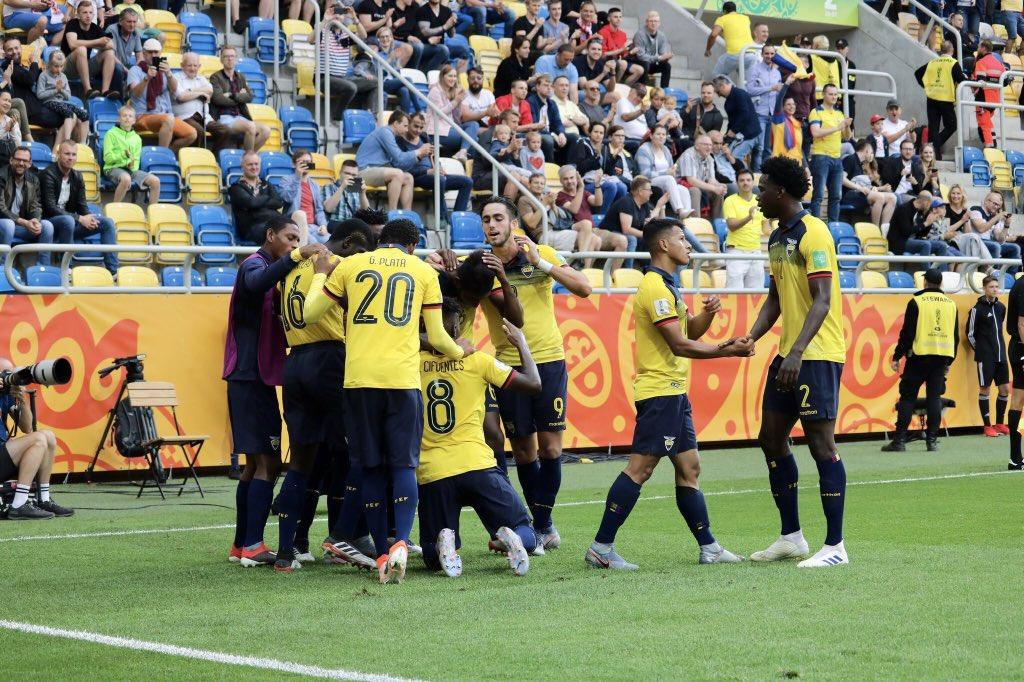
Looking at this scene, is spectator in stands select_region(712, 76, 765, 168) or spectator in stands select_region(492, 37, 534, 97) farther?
spectator in stands select_region(712, 76, 765, 168)

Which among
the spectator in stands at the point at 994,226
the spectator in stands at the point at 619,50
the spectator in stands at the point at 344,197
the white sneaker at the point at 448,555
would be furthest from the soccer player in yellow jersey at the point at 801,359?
the spectator in stands at the point at 619,50

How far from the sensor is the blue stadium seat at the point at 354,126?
1983 cm

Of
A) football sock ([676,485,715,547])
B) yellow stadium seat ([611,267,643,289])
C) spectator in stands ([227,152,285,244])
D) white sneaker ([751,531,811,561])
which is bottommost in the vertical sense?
white sneaker ([751,531,811,561])

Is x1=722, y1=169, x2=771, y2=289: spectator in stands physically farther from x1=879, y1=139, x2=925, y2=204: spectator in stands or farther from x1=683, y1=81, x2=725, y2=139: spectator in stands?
x1=879, y1=139, x2=925, y2=204: spectator in stands

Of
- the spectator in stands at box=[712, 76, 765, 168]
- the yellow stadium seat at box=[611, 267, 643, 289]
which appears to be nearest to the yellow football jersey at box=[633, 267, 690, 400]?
the yellow stadium seat at box=[611, 267, 643, 289]

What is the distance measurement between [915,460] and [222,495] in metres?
8.08

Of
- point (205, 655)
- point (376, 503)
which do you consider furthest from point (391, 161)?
point (205, 655)

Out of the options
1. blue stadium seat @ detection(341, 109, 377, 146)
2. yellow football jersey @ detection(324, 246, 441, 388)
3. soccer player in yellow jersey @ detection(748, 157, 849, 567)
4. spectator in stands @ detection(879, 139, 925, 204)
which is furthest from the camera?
spectator in stands @ detection(879, 139, 925, 204)

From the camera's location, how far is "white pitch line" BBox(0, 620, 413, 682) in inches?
224

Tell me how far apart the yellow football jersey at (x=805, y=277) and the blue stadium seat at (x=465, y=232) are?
9.88m

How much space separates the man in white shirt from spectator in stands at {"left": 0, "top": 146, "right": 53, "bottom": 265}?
10.5ft

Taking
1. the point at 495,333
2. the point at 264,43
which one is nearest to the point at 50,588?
the point at 495,333

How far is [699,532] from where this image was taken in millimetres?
8688

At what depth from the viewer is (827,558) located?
329 inches
